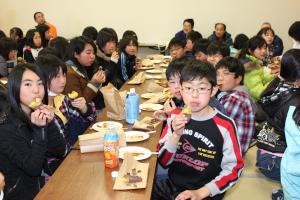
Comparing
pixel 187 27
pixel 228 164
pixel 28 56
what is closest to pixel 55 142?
pixel 228 164

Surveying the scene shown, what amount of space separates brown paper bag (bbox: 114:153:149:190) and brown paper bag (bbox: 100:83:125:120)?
0.90m

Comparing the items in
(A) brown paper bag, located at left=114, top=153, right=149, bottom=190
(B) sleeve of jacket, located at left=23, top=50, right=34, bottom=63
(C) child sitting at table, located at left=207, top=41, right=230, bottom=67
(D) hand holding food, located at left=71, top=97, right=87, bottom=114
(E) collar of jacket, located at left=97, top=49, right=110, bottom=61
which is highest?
(C) child sitting at table, located at left=207, top=41, right=230, bottom=67

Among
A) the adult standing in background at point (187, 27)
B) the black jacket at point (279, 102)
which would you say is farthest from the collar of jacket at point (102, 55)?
the adult standing in background at point (187, 27)

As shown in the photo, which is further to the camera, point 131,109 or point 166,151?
point 131,109

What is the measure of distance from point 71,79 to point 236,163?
183cm

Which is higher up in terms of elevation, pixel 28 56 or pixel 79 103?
pixel 79 103

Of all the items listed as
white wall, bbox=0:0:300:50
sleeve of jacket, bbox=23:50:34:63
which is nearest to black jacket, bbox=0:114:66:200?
sleeve of jacket, bbox=23:50:34:63

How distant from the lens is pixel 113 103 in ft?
9.04

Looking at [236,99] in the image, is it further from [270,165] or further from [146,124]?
[146,124]

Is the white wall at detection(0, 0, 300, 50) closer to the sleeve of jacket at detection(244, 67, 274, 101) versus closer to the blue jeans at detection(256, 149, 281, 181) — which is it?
A: the sleeve of jacket at detection(244, 67, 274, 101)

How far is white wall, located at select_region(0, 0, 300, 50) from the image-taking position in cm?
887

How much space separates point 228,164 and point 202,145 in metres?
0.19

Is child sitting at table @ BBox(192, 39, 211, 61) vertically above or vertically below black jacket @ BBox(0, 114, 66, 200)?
above

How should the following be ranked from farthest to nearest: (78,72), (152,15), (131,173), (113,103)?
1. (152,15)
2. (78,72)
3. (113,103)
4. (131,173)
